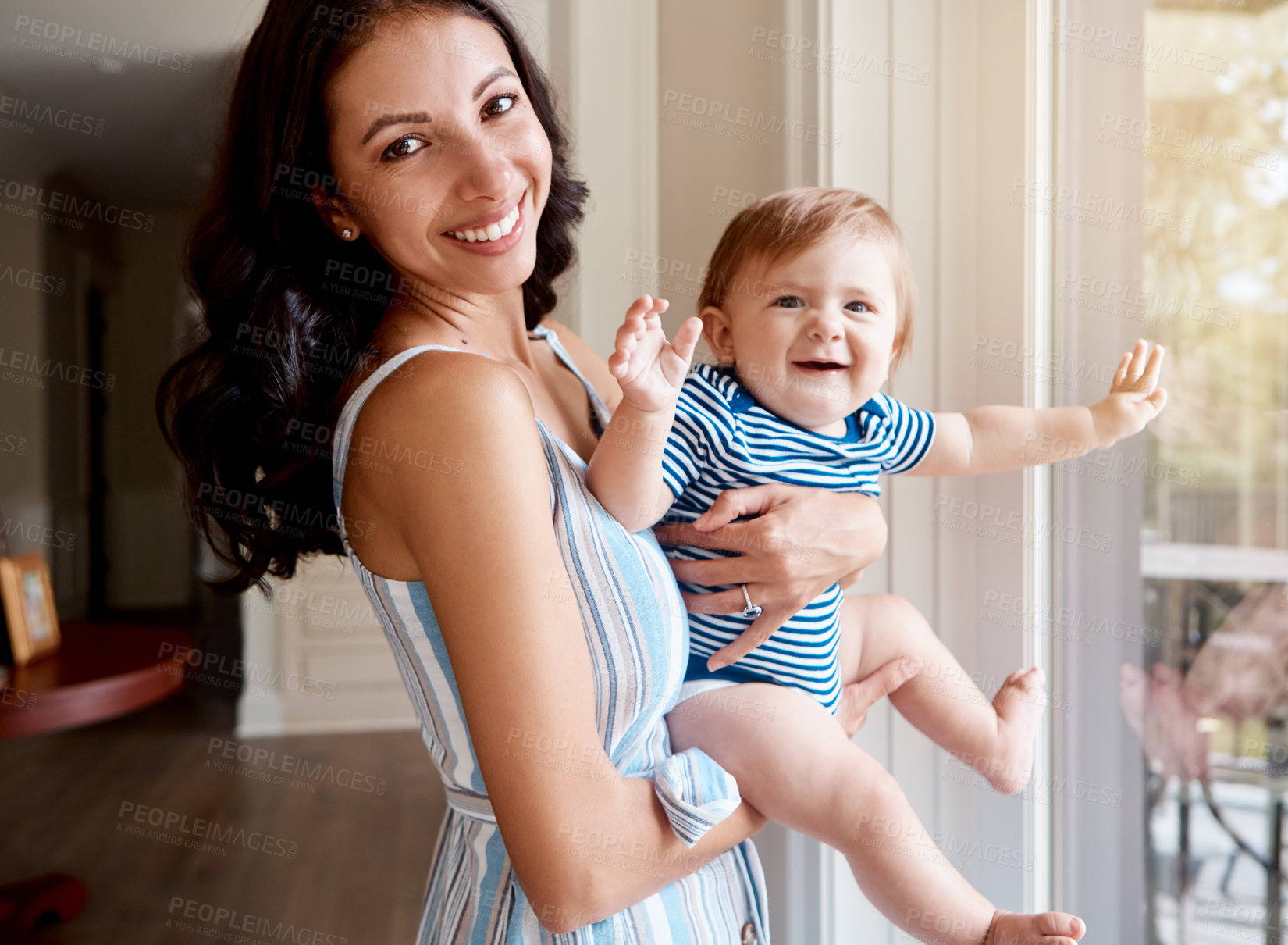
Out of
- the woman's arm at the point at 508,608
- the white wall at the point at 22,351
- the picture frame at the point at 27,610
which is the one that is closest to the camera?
the woman's arm at the point at 508,608

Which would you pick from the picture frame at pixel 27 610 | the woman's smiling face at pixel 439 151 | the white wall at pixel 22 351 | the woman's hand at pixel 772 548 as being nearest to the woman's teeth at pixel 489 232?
the woman's smiling face at pixel 439 151

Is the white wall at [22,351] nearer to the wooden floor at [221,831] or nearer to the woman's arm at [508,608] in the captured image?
the wooden floor at [221,831]

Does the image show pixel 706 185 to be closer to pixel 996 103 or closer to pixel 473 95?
pixel 996 103

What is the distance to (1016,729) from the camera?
1.18 meters

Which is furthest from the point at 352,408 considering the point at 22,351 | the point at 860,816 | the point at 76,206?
the point at 76,206

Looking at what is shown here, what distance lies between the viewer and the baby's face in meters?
1.08

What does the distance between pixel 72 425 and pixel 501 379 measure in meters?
7.65

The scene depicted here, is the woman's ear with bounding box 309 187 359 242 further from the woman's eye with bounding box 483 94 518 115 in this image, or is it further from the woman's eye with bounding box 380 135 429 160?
the woman's eye with bounding box 483 94 518 115

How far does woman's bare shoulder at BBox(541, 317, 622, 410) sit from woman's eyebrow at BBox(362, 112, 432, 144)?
46 centimetres

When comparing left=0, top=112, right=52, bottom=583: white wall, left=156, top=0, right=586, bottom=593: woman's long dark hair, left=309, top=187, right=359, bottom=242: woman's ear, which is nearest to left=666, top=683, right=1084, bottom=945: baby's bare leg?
left=156, top=0, right=586, bottom=593: woman's long dark hair

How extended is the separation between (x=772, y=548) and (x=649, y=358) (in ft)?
0.94

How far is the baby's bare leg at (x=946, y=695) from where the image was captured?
118 cm

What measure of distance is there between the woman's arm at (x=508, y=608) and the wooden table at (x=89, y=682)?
195 cm

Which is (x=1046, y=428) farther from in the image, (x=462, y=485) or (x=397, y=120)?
(x=397, y=120)
